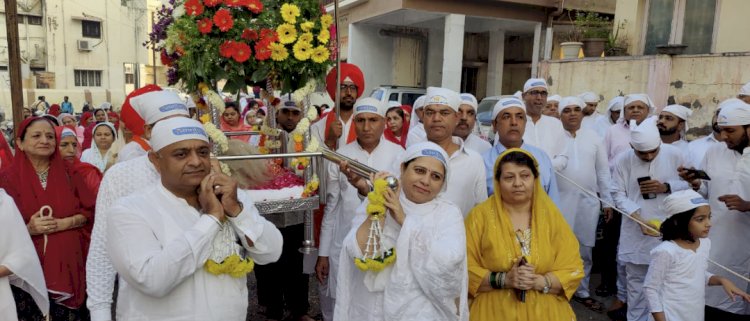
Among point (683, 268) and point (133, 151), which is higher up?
point (133, 151)

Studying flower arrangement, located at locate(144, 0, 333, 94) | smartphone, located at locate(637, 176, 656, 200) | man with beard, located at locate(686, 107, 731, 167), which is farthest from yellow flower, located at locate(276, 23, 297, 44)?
man with beard, located at locate(686, 107, 731, 167)

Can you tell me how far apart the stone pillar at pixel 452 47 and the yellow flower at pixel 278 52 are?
11.8 metres

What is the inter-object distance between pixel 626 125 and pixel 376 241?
5037mm

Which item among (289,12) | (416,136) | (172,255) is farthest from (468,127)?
(172,255)

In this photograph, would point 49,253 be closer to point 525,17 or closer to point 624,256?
point 624,256

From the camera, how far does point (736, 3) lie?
32.4 feet

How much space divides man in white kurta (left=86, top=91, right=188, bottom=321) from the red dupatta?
1046mm

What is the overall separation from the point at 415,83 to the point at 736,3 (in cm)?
1104

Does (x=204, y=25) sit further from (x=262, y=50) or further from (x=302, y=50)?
(x=302, y=50)

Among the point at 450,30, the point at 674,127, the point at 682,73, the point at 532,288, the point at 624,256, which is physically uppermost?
the point at 450,30

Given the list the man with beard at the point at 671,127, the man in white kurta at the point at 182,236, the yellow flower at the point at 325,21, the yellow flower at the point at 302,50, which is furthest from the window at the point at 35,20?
the man in white kurta at the point at 182,236

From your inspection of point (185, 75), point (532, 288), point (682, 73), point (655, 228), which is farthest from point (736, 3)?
point (185, 75)

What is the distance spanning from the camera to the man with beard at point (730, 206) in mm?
3965

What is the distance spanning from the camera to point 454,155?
365cm
